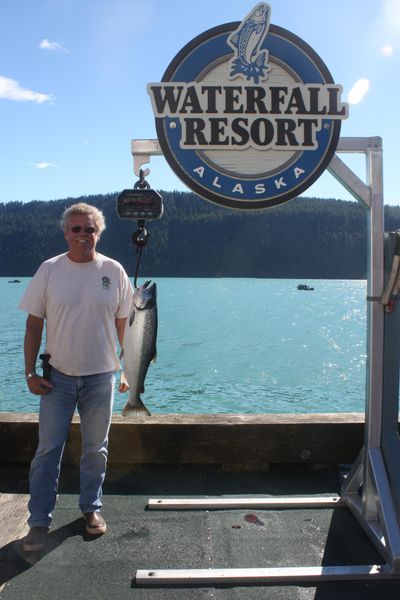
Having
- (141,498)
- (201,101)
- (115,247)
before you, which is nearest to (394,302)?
(201,101)

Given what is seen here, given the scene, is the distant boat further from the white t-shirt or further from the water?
the white t-shirt

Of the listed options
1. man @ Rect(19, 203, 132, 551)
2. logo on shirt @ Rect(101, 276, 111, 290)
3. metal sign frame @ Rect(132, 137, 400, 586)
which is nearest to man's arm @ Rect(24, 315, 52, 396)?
man @ Rect(19, 203, 132, 551)

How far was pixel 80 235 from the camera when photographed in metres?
3.27

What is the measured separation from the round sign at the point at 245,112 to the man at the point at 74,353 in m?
0.74

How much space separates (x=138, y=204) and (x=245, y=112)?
87 cm

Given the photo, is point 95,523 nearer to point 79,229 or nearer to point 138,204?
point 79,229

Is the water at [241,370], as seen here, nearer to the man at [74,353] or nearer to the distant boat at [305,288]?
the man at [74,353]

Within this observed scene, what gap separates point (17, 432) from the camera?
4.23m

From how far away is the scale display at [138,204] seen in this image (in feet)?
11.2

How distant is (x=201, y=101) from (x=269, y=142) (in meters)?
0.48

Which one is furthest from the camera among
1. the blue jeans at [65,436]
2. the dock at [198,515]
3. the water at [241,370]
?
the water at [241,370]

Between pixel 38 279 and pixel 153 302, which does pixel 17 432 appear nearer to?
pixel 38 279

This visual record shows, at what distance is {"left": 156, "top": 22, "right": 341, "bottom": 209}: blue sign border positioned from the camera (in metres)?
3.38

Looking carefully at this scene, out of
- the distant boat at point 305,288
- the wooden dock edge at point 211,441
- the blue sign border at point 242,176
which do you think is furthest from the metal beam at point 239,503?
the distant boat at point 305,288
